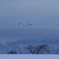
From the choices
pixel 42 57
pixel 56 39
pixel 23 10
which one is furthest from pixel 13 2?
pixel 42 57

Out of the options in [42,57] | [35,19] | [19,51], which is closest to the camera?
[42,57]

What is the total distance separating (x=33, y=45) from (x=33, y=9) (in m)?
0.60

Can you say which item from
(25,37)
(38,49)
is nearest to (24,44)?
(25,37)

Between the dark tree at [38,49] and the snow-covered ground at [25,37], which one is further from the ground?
the snow-covered ground at [25,37]

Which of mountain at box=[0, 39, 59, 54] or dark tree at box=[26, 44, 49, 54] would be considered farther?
mountain at box=[0, 39, 59, 54]

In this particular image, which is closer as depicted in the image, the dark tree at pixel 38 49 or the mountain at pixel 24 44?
the dark tree at pixel 38 49

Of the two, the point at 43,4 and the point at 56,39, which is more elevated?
the point at 43,4

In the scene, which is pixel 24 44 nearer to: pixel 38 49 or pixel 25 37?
pixel 25 37

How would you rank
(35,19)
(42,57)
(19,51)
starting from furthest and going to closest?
1. (35,19)
2. (19,51)
3. (42,57)

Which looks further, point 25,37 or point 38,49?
point 25,37

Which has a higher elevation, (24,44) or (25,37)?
(25,37)

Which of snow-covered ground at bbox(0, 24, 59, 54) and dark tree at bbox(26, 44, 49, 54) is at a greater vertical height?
snow-covered ground at bbox(0, 24, 59, 54)

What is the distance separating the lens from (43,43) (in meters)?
2.21

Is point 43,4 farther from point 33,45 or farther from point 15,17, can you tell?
point 33,45
